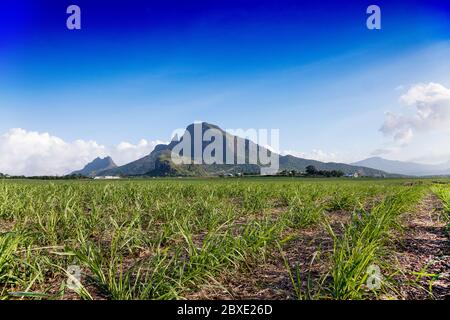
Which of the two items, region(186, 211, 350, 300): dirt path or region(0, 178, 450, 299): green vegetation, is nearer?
region(0, 178, 450, 299): green vegetation

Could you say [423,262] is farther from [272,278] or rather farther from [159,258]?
[159,258]

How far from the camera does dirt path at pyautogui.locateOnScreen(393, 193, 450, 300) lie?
3.43 metres

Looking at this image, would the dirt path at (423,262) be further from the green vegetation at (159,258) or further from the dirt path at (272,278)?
the dirt path at (272,278)

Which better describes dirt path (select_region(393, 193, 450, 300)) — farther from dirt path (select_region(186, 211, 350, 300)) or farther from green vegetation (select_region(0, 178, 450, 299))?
dirt path (select_region(186, 211, 350, 300))

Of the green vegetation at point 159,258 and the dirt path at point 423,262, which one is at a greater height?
the green vegetation at point 159,258

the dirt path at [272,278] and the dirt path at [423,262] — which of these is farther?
the dirt path at [423,262]

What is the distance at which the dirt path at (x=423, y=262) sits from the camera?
343cm

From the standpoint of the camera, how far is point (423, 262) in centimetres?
441

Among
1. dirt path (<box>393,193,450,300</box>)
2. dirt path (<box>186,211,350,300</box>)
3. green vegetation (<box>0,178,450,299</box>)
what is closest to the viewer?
green vegetation (<box>0,178,450,299</box>)

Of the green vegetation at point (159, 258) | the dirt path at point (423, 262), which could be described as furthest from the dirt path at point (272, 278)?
the dirt path at point (423, 262)

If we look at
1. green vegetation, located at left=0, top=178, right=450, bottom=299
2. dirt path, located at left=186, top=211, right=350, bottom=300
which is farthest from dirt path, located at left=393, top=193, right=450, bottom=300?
→ dirt path, located at left=186, top=211, right=350, bottom=300

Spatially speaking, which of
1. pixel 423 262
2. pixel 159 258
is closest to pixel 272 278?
pixel 159 258

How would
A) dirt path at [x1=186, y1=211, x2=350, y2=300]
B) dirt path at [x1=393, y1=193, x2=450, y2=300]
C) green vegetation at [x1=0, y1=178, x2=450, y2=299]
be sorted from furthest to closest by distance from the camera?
dirt path at [x1=393, y1=193, x2=450, y2=300], dirt path at [x1=186, y1=211, x2=350, y2=300], green vegetation at [x1=0, y1=178, x2=450, y2=299]
